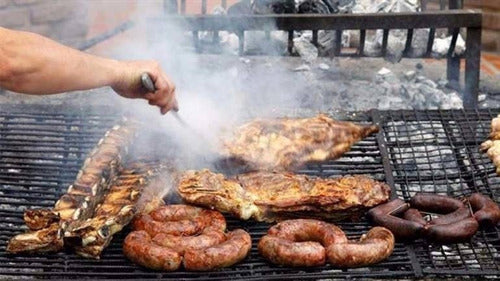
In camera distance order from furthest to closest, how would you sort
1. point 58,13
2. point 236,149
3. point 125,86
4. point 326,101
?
1. point 58,13
2. point 326,101
3. point 236,149
4. point 125,86

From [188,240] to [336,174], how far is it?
133 cm

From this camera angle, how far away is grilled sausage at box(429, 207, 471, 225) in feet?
13.2

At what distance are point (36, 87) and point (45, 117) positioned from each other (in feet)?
5.28

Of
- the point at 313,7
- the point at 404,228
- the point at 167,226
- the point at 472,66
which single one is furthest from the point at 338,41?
the point at 167,226

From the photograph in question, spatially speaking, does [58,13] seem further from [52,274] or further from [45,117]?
[52,274]

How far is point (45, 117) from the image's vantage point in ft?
17.7

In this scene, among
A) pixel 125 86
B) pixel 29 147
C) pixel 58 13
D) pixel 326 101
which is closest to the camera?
pixel 125 86

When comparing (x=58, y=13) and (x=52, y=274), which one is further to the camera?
(x=58, y=13)

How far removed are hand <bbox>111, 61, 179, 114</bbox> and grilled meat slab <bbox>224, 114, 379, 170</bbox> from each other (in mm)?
576

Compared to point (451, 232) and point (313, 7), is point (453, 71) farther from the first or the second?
point (451, 232)

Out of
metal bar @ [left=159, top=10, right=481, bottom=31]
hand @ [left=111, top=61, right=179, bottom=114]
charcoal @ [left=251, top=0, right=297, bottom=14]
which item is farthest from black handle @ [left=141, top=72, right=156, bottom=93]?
charcoal @ [left=251, top=0, right=297, bottom=14]

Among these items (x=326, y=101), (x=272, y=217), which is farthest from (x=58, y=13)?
(x=272, y=217)

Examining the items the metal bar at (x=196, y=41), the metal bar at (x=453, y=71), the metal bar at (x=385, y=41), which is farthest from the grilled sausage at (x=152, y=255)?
the metal bar at (x=453, y=71)

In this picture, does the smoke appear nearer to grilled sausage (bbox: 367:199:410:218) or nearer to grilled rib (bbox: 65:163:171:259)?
grilled rib (bbox: 65:163:171:259)
